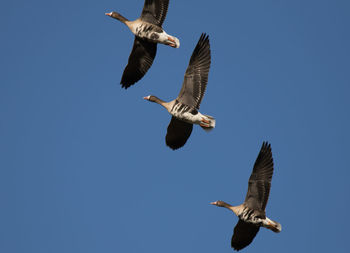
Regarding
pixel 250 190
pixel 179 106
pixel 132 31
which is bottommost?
pixel 250 190

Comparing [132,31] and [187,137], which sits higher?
[132,31]

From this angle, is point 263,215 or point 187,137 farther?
point 187,137

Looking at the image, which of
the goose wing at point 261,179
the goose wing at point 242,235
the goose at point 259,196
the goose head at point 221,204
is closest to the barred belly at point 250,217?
the goose at point 259,196

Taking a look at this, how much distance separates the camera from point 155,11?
26.9 m

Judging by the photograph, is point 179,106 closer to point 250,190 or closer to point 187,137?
point 187,137

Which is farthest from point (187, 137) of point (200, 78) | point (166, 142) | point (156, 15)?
point (156, 15)

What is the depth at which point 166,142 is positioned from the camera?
94.1 ft

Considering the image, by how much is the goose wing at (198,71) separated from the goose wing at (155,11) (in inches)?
66.9

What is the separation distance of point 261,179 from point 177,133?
14.6 ft

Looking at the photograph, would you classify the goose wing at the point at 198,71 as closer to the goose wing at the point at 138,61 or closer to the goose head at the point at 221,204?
the goose wing at the point at 138,61

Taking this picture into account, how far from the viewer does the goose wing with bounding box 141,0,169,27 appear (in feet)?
87.7

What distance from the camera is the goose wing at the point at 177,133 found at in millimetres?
28219

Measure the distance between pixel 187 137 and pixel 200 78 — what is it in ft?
9.86

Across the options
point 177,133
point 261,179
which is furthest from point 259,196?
point 177,133
